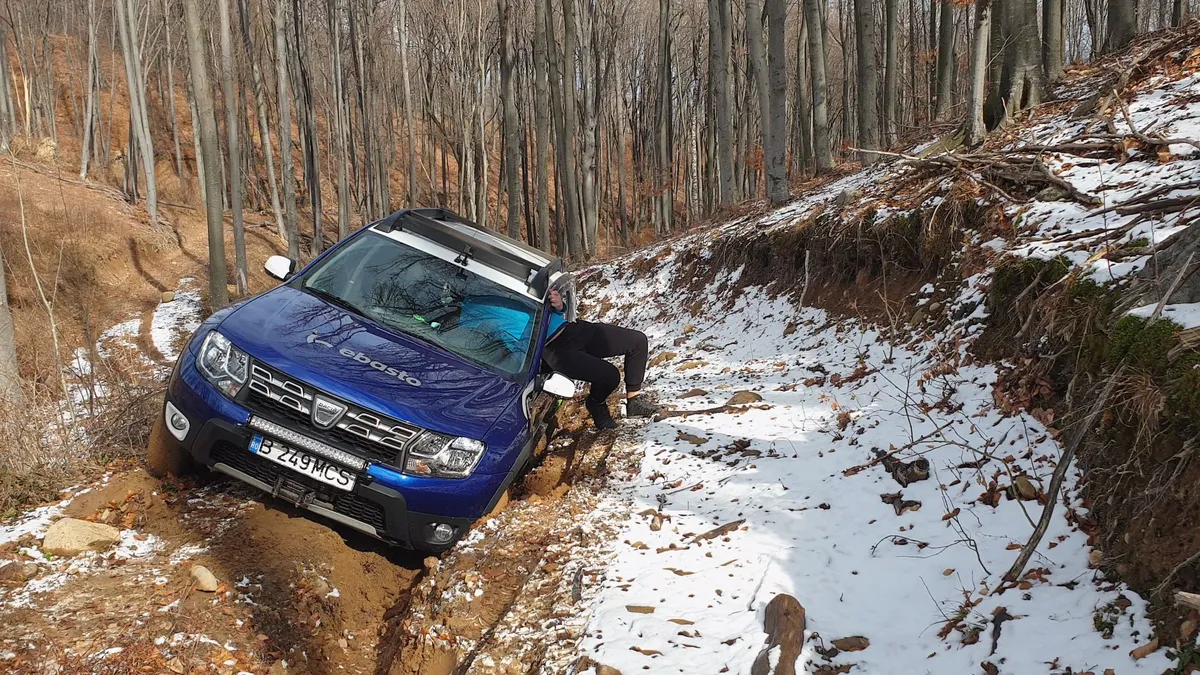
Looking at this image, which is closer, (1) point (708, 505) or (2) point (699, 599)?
(2) point (699, 599)

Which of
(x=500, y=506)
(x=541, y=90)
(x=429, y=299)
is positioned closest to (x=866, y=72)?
(x=541, y=90)

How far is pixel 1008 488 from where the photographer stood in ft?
11.8

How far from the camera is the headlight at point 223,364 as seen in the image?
12.4 feet

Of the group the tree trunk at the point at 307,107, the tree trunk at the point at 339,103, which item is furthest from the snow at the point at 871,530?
the tree trunk at the point at 339,103

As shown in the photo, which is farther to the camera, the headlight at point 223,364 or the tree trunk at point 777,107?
the tree trunk at point 777,107

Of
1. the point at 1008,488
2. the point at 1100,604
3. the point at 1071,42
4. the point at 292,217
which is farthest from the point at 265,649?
the point at 1071,42

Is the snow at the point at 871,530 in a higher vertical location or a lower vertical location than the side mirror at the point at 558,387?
→ lower

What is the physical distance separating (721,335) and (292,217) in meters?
16.7

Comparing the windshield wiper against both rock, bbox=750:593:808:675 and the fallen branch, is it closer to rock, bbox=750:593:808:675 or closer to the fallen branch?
rock, bbox=750:593:808:675

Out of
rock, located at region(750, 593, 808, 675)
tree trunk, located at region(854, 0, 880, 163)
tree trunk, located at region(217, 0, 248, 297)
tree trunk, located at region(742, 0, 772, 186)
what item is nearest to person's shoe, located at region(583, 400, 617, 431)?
rock, located at region(750, 593, 808, 675)

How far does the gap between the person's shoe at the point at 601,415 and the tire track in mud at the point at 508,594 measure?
0.99 metres

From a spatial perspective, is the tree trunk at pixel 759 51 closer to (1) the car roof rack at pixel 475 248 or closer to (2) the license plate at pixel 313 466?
(1) the car roof rack at pixel 475 248

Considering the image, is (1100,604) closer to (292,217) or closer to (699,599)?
(699,599)

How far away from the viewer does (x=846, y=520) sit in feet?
12.8
